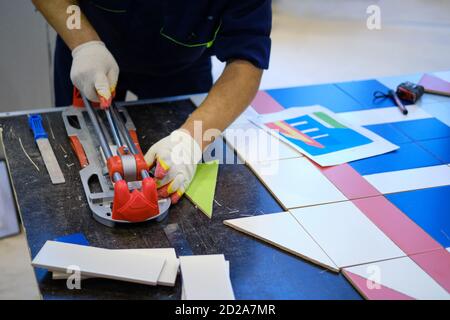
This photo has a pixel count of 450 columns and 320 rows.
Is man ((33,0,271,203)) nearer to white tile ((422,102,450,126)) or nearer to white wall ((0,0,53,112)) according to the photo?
white tile ((422,102,450,126))

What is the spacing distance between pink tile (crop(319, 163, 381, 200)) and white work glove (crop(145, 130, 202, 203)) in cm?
34

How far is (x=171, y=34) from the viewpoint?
159 centimetres

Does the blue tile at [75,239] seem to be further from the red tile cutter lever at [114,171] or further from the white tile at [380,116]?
the white tile at [380,116]

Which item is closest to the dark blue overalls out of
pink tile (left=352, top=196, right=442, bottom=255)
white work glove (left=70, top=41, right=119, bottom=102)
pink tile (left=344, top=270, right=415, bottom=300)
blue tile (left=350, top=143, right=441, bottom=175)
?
white work glove (left=70, top=41, right=119, bottom=102)

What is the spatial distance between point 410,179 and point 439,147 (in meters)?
0.23

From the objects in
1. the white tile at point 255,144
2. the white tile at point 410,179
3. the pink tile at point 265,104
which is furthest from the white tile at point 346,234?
the pink tile at point 265,104

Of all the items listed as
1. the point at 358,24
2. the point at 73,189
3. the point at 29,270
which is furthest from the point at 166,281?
the point at 358,24

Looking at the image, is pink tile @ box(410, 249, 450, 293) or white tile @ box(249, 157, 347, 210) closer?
pink tile @ box(410, 249, 450, 293)

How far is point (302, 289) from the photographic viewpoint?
1.04 m

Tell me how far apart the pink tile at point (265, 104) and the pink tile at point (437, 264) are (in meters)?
0.73

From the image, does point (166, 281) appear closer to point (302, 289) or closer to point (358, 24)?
point (302, 289)

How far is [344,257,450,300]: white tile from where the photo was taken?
1040 millimetres

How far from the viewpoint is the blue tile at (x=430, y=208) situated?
3.99 ft

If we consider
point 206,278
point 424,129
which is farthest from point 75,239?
point 424,129
